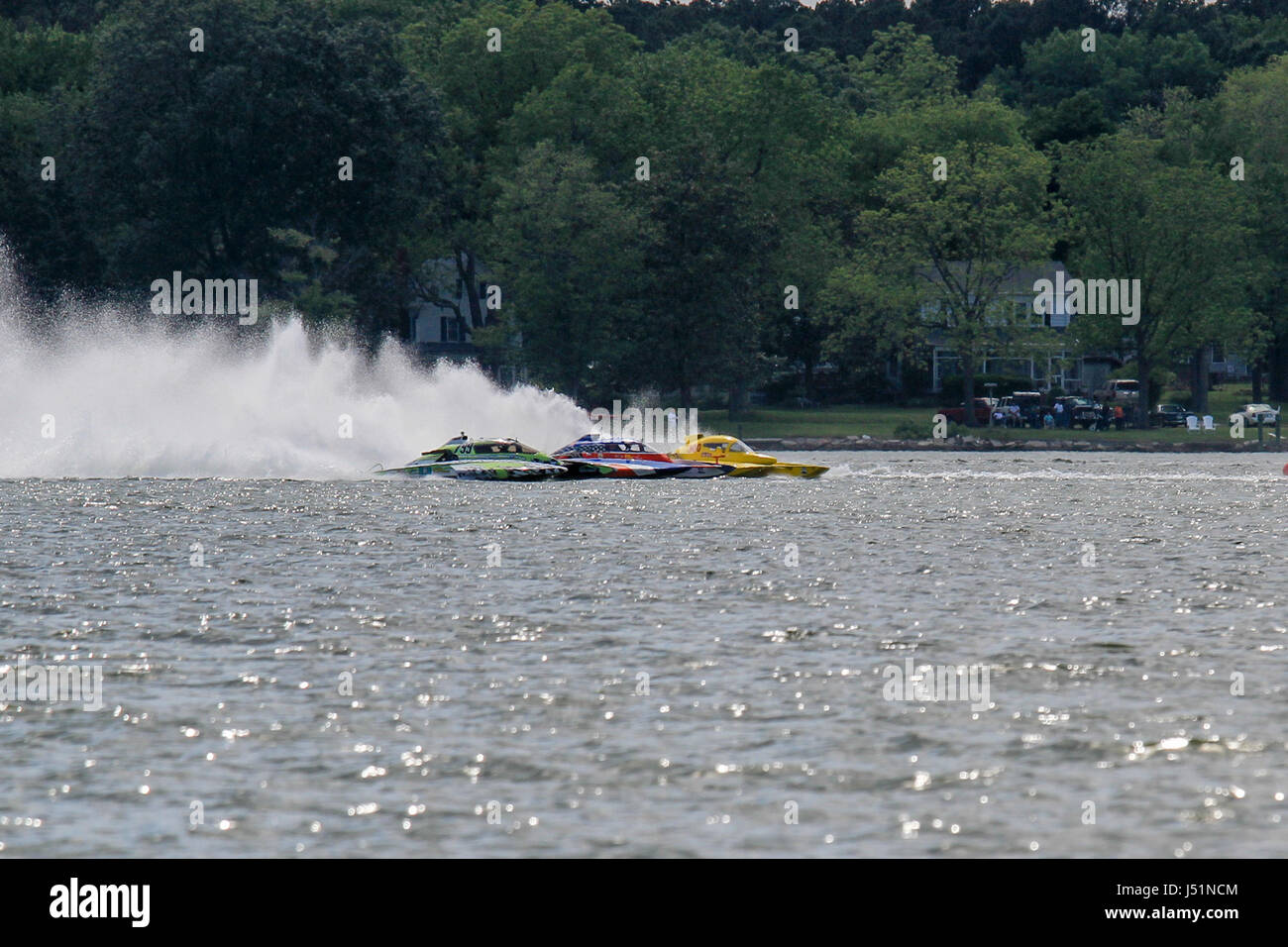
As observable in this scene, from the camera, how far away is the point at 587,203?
351 ft

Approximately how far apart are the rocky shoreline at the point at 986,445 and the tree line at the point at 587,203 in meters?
7.28

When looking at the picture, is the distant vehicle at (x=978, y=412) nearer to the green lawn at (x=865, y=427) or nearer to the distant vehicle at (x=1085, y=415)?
the green lawn at (x=865, y=427)

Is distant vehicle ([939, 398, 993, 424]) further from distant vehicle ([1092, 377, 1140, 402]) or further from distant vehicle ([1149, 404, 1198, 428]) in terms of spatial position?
distant vehicle ([1092, 377, 1140, 402])

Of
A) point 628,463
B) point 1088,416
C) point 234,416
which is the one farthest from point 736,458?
point 1088,416

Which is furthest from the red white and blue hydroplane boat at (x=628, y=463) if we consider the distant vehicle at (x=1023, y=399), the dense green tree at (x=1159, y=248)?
the distant vehicle at (x=1023, y=399)

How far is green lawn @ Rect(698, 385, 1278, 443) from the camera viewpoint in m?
103

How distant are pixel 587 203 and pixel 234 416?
36529 millimetres

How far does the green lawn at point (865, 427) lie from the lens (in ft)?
337

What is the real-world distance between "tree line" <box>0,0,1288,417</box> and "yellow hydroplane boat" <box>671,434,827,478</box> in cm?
3696

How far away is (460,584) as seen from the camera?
3406 centimetres

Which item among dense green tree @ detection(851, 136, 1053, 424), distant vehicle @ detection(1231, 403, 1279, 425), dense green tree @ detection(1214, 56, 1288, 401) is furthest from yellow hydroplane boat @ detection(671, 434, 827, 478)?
dense green tree @ detection(1214, 56, 1288, 401)
